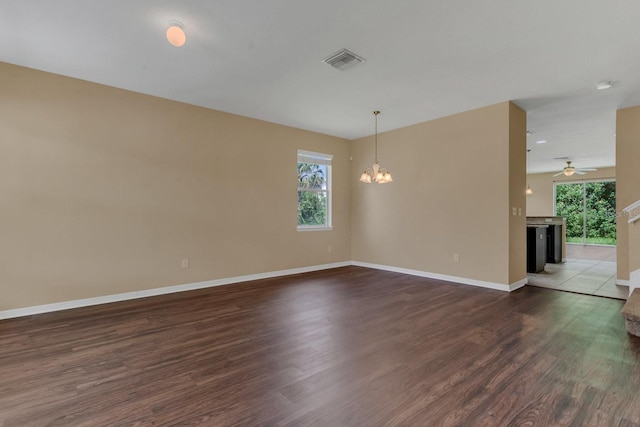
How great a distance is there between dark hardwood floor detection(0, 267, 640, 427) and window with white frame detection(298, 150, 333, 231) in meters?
2.53

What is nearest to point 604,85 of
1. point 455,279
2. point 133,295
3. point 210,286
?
point 455,279

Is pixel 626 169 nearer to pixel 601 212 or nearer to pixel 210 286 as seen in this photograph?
pixel 210 286

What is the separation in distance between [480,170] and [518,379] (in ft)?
11.3

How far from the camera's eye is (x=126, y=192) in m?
4.12

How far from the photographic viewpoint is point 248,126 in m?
5.29

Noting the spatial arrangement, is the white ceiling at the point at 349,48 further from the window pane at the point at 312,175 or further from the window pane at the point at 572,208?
the window pane at the point at 572,208

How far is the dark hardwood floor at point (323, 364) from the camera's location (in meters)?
1.79

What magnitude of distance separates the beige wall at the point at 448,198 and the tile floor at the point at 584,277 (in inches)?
29.2

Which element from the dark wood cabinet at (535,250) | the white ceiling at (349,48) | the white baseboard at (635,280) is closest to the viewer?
the white ceiling at (349,48)

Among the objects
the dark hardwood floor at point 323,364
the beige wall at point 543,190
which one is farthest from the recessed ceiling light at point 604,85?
the beige wall at point 543,190

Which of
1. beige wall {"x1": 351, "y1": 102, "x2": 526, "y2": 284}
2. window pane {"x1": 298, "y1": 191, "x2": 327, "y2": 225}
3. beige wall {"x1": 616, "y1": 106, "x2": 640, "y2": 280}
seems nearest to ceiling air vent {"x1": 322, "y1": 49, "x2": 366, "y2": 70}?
beige wall {"x1": 351, "y1": 102, "x2": 526, "y2": 284}

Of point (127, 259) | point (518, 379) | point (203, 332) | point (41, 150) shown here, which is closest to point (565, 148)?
point (518, 379)

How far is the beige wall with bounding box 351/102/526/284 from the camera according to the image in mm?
4582

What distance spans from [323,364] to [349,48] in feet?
9.59
